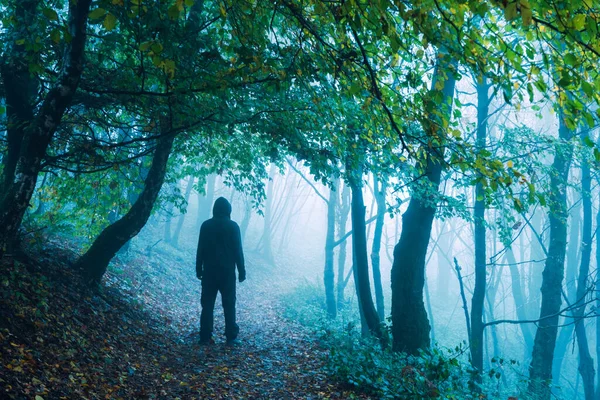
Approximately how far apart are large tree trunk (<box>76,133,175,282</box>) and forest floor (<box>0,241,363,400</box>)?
35 centimetres

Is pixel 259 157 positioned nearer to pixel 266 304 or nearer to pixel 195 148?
pixel 195 148

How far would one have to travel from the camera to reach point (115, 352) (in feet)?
18.2

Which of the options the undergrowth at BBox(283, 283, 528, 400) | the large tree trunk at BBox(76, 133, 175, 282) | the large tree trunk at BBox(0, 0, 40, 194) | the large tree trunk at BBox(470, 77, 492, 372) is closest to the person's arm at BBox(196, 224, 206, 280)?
the large tree trunk at BBox(76, 133, 175, 282)

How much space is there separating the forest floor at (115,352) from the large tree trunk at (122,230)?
35 cm

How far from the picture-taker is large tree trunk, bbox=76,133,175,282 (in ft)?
25.4

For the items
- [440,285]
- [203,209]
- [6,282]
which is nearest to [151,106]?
[6,282]

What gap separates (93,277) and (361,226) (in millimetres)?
5774

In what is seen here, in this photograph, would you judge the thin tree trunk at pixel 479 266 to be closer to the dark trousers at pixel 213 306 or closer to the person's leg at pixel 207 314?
the dark trousers at pixel 213 306

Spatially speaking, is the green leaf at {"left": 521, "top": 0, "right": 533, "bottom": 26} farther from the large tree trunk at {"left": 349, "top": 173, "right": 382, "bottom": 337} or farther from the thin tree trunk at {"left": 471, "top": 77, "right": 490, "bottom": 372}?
the thin tree trunk at {"left": 471, "top": 77, "right": 490, "bottom": 372}

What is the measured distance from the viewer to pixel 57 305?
571 centimetres

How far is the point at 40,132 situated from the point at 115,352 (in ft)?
9.72

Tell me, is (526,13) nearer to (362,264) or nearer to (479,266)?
(362,264)

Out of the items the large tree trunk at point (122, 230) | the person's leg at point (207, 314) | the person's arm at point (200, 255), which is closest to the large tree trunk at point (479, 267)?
the person's leg at point (207, 314)

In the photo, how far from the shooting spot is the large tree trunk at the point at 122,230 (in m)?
7.74
